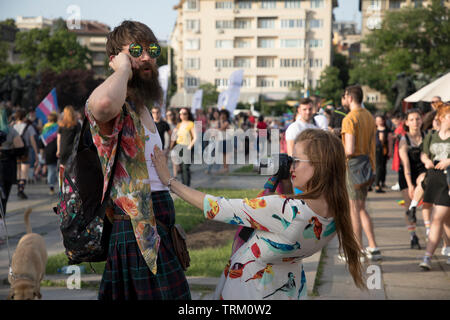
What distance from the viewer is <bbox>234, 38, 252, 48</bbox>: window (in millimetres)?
91375

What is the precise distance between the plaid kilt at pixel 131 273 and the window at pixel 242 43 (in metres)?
90.9

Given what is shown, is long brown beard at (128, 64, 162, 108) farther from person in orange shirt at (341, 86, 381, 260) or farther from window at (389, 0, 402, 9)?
window at (389, 0, 402, 9)

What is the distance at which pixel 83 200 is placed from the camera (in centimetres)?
238

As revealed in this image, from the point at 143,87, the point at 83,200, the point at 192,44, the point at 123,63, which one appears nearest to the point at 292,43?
the point at 192,44

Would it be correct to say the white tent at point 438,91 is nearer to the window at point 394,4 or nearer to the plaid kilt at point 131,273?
the plaid kilt at point 131,273

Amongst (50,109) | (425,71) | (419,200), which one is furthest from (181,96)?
(419,200)

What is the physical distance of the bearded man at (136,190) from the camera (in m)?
2.37

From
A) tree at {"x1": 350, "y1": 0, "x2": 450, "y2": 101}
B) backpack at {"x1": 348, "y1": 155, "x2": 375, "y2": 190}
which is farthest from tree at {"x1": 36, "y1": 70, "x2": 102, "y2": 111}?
backpack at {"x1": 348, "y1": 155, "x2": 375, "y2": 190}

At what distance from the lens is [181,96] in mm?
85562
